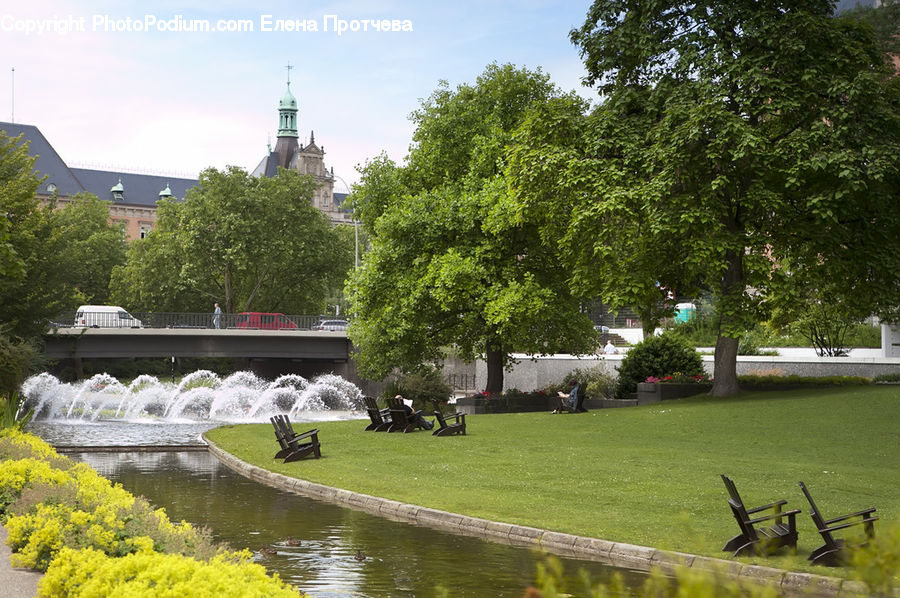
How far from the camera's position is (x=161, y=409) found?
1811 inches

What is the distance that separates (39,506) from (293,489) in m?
7.49

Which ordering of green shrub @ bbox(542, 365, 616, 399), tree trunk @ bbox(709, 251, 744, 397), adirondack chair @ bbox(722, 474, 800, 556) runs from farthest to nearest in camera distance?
1. green shrub @ bbox(542, 365, 616, 399)
2. tree trunk @ bbox(709, 251, 744, 397)
3. adirondack chair @ bbox(722, 474, 800, 556)

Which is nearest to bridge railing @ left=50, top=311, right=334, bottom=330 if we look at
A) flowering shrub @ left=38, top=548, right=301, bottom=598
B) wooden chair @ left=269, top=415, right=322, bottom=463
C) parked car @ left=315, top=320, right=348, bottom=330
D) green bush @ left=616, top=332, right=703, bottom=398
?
parked car @ left=315, top=320, right=348, bottom=330

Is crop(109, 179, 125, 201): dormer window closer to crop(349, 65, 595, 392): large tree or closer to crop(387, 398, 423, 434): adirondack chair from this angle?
crop(349, 65, 595, 392): large tree

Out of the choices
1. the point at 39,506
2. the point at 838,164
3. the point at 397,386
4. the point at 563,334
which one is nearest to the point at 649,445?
the point at 838,164

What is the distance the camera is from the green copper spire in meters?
150

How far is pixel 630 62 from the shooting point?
3178 centimetres

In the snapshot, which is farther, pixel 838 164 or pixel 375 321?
pixel 375 321

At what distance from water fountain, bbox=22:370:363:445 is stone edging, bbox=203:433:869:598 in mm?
12982

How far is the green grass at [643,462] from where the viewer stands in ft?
43.3

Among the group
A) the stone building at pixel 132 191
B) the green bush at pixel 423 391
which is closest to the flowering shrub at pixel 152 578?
the green bush at pixel 423 391

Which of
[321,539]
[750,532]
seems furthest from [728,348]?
[321,539]

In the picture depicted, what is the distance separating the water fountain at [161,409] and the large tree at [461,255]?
5609mm

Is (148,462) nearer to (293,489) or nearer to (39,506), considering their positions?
(293,489)
